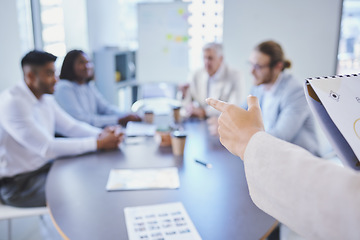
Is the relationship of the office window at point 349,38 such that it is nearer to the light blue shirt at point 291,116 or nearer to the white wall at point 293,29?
the white wall at point 293,29

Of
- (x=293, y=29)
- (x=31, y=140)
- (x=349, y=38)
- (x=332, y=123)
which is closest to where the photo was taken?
(x=332, y=123)

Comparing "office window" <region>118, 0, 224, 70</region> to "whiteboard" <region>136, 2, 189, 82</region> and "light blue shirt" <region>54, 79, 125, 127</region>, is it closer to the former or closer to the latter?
"whiteboard" <region>136, 2, 189, 82</region>

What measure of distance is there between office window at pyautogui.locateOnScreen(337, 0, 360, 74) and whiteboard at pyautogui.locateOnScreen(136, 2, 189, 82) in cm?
203

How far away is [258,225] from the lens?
3.55 feet

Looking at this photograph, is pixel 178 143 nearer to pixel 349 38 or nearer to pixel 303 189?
pixel 303 189

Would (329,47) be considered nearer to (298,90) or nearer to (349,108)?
(298,90)

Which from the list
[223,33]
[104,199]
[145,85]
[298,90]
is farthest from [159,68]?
[104,199]

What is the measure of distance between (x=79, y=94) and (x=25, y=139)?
1.04 meters

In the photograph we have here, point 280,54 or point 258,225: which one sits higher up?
point 280,54

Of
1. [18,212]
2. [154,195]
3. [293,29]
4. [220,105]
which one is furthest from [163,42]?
[220,105]

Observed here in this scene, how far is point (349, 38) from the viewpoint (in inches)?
164

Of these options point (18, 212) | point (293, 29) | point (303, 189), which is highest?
point (293, 29)

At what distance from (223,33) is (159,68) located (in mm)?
1054

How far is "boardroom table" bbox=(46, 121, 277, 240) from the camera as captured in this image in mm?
1063
